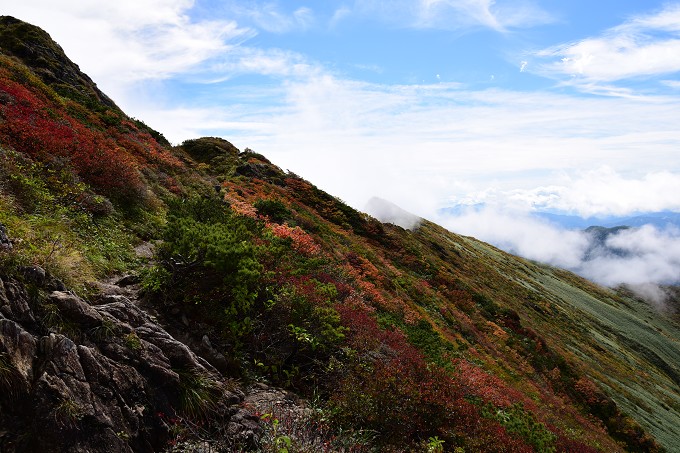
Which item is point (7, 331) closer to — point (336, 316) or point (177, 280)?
point (177, 280)

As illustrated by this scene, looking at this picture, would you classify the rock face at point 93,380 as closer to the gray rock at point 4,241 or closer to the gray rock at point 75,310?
the gray rock at point 75,310

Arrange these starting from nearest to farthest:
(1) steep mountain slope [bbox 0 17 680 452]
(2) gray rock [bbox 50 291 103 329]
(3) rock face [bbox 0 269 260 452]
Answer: (3) rock face [bbox 0 269 260 452] < (1) steep mountain slope [bbox 0 17 680 452] < (2) gray rock [bbox 50 291 103 329]

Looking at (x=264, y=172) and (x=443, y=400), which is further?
(x=264, y=172)

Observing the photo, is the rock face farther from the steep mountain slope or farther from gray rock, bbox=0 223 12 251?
gray rock, bbox=0 223 12 251

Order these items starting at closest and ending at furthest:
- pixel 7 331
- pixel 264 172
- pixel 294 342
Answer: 1. pixel 7 331
2. pixel 294 342
3. pixel 264 172

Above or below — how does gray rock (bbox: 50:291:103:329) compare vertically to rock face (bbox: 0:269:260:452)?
above

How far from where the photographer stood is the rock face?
450cm

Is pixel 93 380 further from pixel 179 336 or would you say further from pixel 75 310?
pixel 179 336

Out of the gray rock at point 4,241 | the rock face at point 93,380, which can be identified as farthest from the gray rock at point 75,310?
the gray rock at point 4,241

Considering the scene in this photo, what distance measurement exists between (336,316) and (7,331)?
7.27 meters

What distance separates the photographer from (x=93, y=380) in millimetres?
5211

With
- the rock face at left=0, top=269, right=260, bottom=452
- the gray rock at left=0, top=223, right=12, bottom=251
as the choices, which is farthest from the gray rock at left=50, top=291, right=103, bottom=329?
the gray rock at left=0, top=223, right=12, bottom=251

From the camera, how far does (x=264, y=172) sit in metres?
42.4

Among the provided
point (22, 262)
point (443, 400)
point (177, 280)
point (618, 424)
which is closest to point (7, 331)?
point (22, 262)
